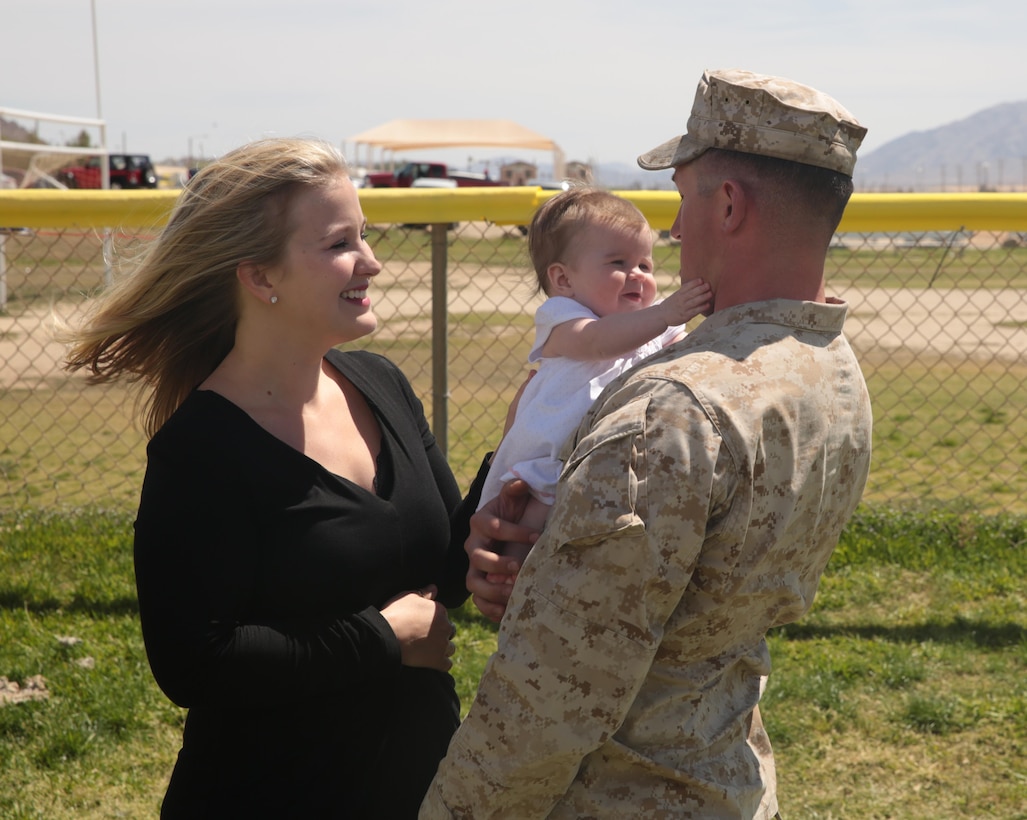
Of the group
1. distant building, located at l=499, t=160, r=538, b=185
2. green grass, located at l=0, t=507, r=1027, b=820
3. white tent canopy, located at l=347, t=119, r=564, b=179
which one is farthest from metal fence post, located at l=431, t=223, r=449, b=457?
distant building, located at l=499, t=160, r=538, b=185

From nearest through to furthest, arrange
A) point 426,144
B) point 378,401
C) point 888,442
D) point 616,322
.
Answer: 1. point 616,322
2. point 378,401
3. point 888,442
4. point 426,144

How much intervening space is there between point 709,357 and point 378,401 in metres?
1.05

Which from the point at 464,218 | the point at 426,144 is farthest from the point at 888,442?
the point at 426,144

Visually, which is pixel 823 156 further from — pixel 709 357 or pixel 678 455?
pixel 678 455

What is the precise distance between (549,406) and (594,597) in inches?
34.6

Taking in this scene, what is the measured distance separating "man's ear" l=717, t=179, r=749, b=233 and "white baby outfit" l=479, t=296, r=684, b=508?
1.69 ft

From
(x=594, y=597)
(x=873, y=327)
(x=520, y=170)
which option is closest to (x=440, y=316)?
(x=594, y=597)

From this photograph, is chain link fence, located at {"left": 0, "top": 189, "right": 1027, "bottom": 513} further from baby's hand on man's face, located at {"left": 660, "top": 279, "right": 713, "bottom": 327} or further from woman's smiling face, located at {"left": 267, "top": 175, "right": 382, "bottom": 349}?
baby's hand on man's face, located at {"left": 660, "top": 279, "right": 713, "bottom": 327}

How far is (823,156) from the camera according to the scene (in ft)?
5.67

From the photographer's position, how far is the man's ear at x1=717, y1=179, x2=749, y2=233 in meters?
1.72

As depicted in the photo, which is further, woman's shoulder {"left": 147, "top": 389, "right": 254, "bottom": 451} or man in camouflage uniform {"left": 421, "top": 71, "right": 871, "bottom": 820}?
woman's shoulder {"left": 147, "top": 389, "right": 254, "bottom": 451}

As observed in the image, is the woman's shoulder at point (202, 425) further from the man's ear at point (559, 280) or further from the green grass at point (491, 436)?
the green grass at point (491, 436)

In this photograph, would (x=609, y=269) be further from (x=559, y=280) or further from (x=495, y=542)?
(x=495, y=542)

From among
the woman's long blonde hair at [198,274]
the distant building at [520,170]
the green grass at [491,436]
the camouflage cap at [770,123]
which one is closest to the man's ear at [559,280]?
the woman's long blonde hair at [198,274]
